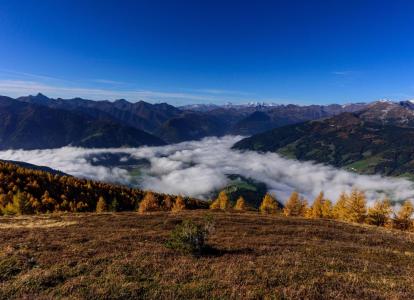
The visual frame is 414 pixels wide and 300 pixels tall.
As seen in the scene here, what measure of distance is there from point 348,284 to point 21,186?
17077 cm

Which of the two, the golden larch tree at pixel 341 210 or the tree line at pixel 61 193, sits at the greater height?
the golden larch tree at pixel 341 210

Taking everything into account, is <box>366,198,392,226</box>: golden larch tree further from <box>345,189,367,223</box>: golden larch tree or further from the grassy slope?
the grassy slope

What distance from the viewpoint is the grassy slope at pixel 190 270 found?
50.5ft

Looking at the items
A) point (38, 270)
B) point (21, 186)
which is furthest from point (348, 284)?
point (21, 186)

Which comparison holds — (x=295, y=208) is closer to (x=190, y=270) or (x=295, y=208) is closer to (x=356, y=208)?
(x=356, y=208)

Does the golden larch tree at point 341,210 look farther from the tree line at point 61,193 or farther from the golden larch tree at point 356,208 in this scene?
the tree line at point 61,193

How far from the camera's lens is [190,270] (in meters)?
18.7

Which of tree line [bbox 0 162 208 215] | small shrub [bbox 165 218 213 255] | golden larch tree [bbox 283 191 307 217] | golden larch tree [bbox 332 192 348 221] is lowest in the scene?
tree line [bbox 0 162 208 215]

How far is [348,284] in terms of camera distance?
17359 mm

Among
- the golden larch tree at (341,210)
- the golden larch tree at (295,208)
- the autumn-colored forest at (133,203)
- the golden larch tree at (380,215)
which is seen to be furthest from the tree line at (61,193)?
the golden larch tree at (380,215)

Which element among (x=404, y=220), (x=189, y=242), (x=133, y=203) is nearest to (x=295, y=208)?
(x=404, y=220)

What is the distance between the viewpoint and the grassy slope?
15.4m

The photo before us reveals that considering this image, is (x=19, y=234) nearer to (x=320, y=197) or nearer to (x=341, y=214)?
(x=341, y=214)

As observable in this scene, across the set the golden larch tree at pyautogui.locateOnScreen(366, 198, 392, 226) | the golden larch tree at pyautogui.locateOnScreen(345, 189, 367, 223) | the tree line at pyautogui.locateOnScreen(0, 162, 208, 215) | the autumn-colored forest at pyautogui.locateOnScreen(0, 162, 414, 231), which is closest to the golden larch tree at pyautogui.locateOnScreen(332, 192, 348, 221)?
the autumn-colored forest at pyautogui.locateOnScreen(0, 162, 414, 231)
